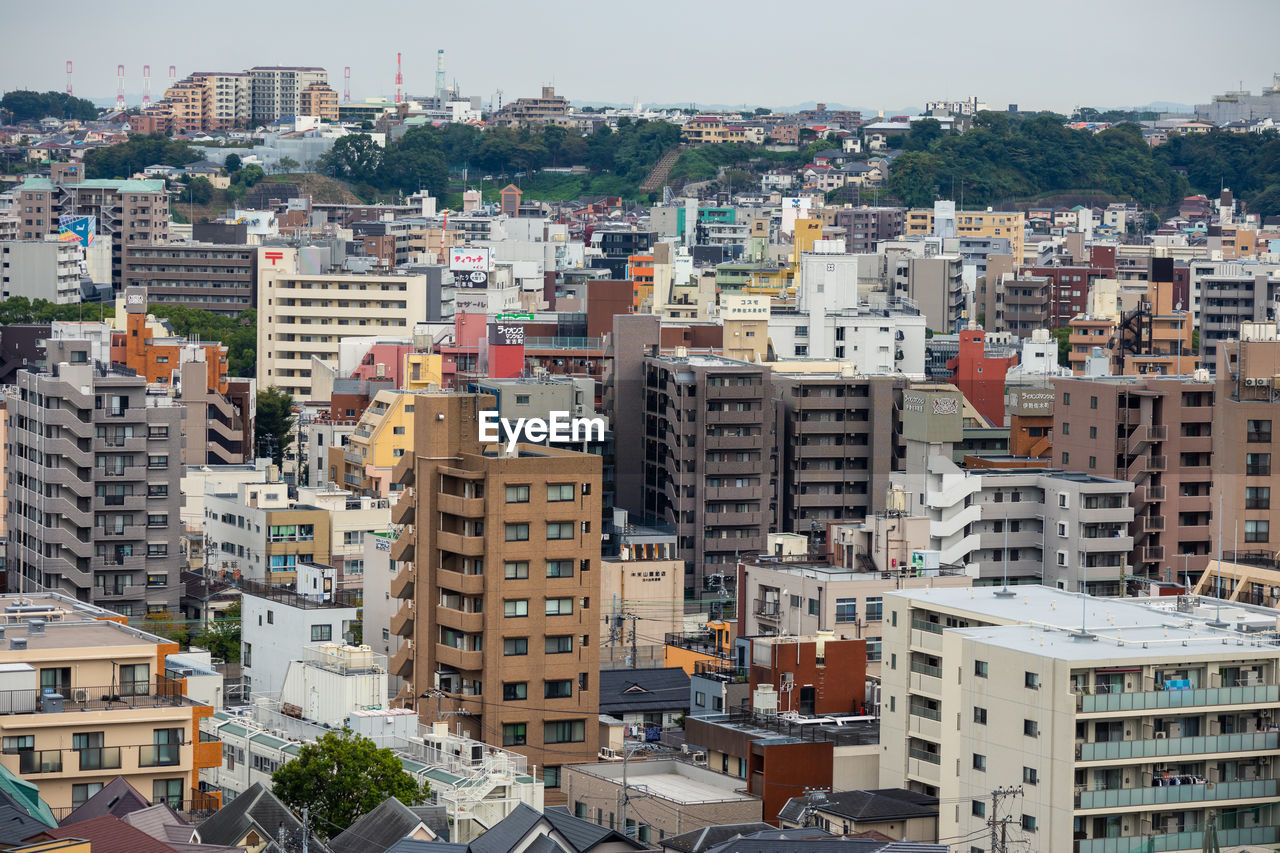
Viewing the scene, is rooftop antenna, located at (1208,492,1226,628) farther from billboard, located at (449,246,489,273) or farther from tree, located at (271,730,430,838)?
billboard, located at (449,246,489,273)

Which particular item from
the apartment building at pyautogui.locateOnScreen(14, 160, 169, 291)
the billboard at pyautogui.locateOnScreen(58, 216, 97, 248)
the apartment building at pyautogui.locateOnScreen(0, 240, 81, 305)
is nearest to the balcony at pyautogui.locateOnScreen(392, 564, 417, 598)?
the apartment building at pyautogui.locateOnScreen(0, 240, 81, 305)

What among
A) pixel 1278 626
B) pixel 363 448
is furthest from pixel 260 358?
pixel 1278 626

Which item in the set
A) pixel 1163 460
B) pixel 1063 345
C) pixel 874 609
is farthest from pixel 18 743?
pixel 1063 345

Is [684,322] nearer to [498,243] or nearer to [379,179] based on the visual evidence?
[498,243]

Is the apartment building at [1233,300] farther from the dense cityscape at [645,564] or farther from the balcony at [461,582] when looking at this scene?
the balcony at [461,582]

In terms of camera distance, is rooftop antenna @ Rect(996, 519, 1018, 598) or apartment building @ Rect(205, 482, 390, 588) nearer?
rooftop antenna @ Rect(996, 519, 1018, 598)

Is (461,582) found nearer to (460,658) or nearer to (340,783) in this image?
(460,658)

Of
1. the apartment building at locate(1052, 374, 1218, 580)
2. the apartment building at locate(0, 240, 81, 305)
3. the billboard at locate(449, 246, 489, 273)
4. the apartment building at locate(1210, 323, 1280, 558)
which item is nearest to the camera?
the apartment building at locate(1210, 323, 1280, 558)
